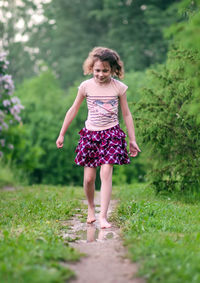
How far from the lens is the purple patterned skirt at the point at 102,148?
15.3ft

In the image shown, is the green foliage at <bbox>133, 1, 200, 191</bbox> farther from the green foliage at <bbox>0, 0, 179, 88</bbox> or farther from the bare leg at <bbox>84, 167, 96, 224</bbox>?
the green foliage at <bbox>0, 0, 179, 88</bbox>

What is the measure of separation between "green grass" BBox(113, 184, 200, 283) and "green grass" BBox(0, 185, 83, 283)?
542 millimetres

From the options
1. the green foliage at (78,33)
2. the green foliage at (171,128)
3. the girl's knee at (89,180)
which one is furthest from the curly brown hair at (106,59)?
the green foliage at (78,33)

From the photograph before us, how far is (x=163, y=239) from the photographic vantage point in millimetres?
3543

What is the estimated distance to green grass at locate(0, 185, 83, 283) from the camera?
2734 mm

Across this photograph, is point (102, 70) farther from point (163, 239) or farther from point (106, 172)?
point (163, 239)

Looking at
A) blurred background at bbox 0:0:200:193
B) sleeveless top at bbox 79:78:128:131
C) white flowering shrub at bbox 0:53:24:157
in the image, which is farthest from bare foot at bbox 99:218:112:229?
white flowering shrub at bbox 0:53:24:157

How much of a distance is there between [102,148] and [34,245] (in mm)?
1635

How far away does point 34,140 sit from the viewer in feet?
68.1

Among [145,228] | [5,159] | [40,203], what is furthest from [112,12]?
[145,228]

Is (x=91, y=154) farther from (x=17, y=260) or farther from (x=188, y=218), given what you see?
(x=17, y=260)

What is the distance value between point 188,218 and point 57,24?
24.5 m

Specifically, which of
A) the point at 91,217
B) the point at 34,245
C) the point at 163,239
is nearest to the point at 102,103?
the point at 91,217

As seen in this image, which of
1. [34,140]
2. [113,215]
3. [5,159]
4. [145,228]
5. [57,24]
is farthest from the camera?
[57,24]
